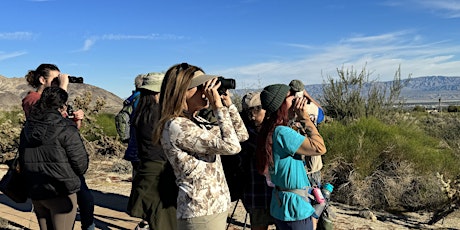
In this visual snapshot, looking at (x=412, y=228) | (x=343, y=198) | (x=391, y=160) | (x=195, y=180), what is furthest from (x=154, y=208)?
(x=391, y=160)

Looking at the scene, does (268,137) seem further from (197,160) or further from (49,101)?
(49,101)

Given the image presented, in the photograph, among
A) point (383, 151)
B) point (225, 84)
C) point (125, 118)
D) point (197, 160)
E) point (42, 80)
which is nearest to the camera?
point (197, 160)

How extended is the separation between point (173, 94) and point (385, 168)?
18.0ft

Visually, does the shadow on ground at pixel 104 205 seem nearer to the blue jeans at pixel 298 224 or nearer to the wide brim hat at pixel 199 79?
the blue jeans at pixel 298 224

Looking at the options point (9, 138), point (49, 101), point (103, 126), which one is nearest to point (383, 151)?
point (49, 101)

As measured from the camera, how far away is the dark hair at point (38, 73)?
4.27 meters

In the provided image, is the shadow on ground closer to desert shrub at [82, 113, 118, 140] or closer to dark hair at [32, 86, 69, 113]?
dark hair at [32, 86, 69, 113]

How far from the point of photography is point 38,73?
4273 mm

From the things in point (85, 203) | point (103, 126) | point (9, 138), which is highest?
point (85, 203)

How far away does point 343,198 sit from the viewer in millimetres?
7121

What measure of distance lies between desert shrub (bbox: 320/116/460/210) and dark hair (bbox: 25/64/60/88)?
4.57m

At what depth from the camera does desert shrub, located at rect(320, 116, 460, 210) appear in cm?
683

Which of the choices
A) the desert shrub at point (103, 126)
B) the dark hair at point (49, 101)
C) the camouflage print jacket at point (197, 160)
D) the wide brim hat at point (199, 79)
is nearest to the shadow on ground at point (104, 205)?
the dark hair at point (49, 101)

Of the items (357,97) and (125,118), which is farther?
(357,97)
